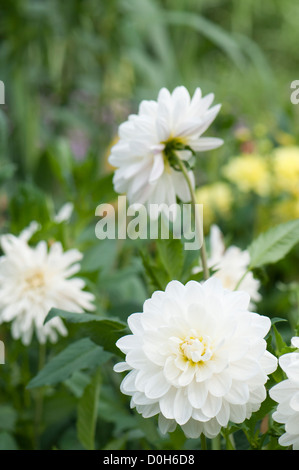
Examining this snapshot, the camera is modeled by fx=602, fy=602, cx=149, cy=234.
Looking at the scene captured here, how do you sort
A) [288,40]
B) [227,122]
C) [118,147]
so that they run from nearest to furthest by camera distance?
1. [118,147]
2. [227,122]
3. [288,40]

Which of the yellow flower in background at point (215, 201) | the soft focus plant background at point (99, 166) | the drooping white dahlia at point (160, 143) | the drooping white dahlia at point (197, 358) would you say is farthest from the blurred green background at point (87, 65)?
the drooping white dahlia at point (197, 358)

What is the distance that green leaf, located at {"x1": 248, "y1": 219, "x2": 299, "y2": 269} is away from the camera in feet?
1.61

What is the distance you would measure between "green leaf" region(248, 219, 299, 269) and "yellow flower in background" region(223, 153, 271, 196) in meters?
0.57

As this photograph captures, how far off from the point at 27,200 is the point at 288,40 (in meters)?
3.01

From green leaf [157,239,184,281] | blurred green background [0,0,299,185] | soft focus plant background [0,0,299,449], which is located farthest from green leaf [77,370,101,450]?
blurred green background [0,0,299,185]

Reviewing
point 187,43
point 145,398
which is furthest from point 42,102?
point 145,398

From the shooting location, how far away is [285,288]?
2.04ft

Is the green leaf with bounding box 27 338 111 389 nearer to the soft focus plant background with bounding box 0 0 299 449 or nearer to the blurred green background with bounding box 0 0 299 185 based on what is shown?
the soft focus plant background with bounding box 0 0 299 449

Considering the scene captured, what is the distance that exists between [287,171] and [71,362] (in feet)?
2.15

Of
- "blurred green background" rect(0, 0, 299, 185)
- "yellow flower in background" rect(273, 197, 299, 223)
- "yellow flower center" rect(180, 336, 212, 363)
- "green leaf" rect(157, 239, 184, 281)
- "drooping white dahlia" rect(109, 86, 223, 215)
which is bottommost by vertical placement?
"yellow flower center" rect(180, 336, 212, 363)

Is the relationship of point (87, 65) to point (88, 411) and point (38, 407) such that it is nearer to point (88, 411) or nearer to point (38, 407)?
point (38, 407)

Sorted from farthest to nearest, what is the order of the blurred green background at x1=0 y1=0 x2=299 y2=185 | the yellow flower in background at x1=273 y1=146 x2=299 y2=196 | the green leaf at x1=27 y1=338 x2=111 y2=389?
the blurred green background at x1=0 y1=0 x2=299 y2=185, the yellow flower in background at x1=273 y1=146 x2=299 y2=196, the green leaf at x1=27 y1=338 x2=111 y2=389

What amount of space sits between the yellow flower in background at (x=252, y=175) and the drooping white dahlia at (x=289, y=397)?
2.47ft
